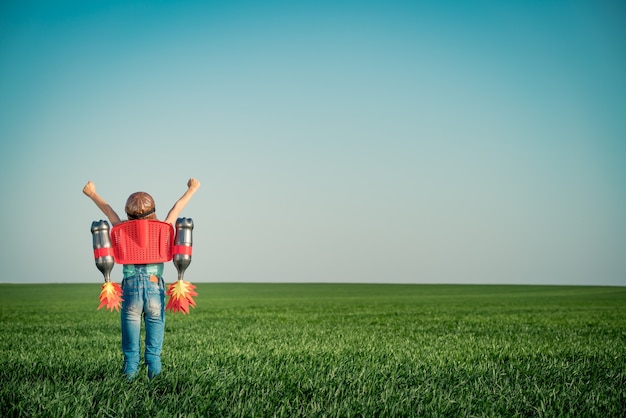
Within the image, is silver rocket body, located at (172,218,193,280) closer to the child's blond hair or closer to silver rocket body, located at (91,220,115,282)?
the child's blond hair

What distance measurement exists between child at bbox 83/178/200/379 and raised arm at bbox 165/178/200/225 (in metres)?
0.01

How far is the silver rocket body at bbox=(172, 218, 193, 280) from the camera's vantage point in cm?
658

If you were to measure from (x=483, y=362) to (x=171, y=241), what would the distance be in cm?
561

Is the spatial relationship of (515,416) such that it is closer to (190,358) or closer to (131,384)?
(131,384)

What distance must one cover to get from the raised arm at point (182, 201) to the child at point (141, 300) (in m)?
0.01

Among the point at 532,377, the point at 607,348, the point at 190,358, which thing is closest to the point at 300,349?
the point at 190,358

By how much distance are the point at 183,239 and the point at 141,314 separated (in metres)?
1.07

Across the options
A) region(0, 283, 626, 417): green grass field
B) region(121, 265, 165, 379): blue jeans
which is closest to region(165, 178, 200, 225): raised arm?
region(121, 265, 165, 379): blue jeans

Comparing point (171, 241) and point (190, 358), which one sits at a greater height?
point (171, 241)

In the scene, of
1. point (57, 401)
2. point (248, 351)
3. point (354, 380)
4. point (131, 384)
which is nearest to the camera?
point (57, 401)

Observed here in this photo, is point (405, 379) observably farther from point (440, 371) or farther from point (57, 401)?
point (57, 401)

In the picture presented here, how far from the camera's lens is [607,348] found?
1205 cm

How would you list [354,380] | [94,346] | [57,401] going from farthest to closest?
1. [94,346]
2. [354,380]
3. [57,401]

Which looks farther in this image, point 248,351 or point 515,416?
point 248,351
